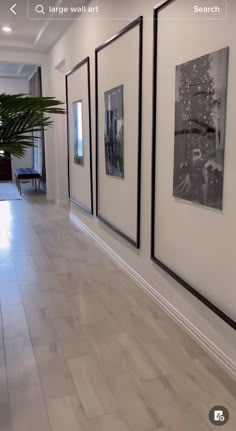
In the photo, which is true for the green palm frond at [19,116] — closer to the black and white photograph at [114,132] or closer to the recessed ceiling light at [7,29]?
the black and white photograph at [114,132]

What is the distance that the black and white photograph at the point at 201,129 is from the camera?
198 cm

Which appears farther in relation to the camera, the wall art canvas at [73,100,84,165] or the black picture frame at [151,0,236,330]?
the wall art canvas at [73,100,84,165]

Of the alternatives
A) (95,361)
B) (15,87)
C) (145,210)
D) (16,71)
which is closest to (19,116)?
(95,361)

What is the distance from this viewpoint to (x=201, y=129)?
2.17 meters

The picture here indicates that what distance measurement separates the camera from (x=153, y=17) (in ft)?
8.70

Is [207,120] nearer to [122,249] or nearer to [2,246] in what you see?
[122,249]

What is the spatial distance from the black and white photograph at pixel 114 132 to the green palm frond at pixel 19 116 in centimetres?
191

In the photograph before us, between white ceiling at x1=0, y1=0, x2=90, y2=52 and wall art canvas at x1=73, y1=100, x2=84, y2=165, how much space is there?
1088 millimetres

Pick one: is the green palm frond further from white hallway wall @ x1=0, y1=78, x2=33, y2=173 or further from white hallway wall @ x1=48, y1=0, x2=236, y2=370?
white hallway wall @ x1=0, y1=78, x2=33, y2=173

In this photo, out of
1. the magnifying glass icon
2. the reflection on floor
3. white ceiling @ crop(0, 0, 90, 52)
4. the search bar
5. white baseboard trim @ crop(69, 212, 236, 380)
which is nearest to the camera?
white baseboard trim @ crop(69, 212, 236, 380)

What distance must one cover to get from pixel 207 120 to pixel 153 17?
3.40ft

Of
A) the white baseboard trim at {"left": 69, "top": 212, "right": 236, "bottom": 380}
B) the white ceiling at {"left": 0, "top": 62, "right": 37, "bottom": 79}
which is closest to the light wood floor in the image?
the white baseboard trim at {"left": 69, "top": 212, "right": 236, "bottom": 380}

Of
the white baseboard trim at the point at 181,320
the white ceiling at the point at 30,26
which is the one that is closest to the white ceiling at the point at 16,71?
the white ceiling at the point at 30,26

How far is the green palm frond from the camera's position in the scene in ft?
4.95
